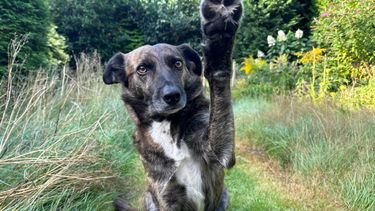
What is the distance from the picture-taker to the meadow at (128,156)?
279 centimetres

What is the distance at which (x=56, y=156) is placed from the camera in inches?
111

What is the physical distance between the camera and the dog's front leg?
6.70 ft

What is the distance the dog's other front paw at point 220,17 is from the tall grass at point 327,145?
2014mm

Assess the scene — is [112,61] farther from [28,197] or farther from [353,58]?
[353,58]

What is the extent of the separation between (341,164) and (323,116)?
1.04 meters

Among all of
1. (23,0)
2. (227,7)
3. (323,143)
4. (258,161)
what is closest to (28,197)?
(227,7)

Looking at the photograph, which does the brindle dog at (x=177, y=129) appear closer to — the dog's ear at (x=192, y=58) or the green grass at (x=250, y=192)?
the dog's ear at (x=192, y=58)

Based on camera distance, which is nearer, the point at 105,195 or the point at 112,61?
the point at 112,61

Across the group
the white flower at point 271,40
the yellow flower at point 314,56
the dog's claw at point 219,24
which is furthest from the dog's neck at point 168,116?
the white flower at point 271,40

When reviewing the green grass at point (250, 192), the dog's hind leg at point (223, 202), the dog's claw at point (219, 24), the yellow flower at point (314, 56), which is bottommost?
the green grass at point (250, 192)

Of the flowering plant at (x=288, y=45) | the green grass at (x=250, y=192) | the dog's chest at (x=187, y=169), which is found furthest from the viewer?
the flowering plant at (x=288, y=45)

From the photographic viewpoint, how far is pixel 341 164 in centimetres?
385

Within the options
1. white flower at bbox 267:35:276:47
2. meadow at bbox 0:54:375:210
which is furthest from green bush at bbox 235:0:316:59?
meadow at bbox 0:54:375:210

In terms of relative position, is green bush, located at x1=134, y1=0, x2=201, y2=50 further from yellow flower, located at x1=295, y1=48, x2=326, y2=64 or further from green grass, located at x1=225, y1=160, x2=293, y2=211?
green grass, located at x1=225, y1=160, x2=293, y2=211
